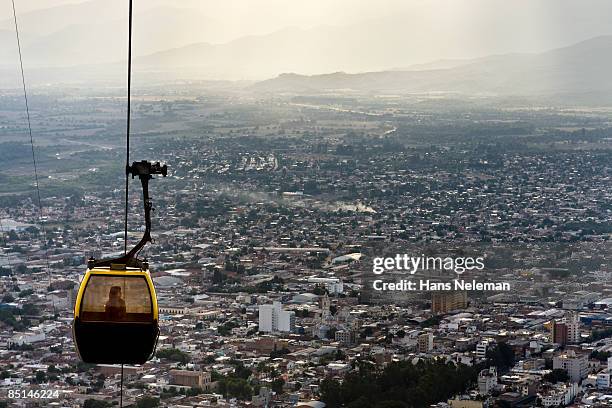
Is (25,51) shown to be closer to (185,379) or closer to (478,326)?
(478,326)

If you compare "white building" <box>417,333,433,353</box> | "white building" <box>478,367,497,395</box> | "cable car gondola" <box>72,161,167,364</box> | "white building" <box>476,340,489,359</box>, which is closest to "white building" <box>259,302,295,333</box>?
"white building" <box>417,333,433,353</box>

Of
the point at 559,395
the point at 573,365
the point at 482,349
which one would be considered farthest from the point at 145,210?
the point at 482,349

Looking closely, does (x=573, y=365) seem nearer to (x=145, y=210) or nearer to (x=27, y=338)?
(x=27, y=338)

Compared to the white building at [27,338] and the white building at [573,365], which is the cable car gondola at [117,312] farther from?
the white building at [27,338]

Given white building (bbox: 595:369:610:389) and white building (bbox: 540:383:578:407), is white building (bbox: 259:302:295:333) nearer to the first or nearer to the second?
white building (bbox: 595:369:610:389)

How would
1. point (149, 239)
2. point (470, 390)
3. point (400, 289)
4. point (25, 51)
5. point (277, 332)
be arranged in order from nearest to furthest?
point (149, 239)
point (470, 390)
point (277, 332)
point (400, 289)
point (25, 51)

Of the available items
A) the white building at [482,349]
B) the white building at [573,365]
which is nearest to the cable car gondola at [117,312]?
the white building at [573,365]

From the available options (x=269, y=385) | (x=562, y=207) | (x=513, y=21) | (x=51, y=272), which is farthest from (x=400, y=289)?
(x=513, y=21)
